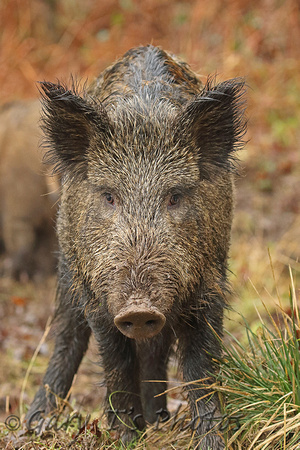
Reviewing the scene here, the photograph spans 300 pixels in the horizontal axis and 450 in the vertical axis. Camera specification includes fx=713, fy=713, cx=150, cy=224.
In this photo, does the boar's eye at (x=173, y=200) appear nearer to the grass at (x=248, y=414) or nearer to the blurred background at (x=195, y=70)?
the grass at (x=248, y=414)

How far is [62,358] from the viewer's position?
5461mm

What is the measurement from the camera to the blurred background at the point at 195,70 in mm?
8289

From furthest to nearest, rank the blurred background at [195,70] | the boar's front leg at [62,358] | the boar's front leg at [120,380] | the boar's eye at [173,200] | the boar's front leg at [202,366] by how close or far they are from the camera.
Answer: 1. the blurred background at [195,70]
2. the boar's front leg at [62,358]
3. the boar's front leg at [120,380]
4. the boar's front leg at [202,366]
5. the boar's eye at [173,200]

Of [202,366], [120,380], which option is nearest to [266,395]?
[202,366]

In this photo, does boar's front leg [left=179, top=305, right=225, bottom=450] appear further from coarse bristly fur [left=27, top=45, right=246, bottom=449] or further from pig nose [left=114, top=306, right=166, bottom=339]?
pig nose [left=114, top=306, right=166, bottom=339]

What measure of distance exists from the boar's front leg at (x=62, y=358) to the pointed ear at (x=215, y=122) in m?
1.73

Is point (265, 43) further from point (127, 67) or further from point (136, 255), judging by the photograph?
point (136, 255)

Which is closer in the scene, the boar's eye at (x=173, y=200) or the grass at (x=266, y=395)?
the grass at (x=266, y=395)

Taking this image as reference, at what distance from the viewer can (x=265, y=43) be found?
43.8 feet

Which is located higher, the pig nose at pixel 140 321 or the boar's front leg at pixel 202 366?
the pig nose at pixel 140 321

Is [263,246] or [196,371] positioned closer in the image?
[196,371]

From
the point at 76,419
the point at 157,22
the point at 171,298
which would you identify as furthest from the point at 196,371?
the point at 157,22

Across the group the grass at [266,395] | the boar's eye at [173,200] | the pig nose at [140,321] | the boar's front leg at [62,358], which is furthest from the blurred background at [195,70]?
the pig nose at [140,321]

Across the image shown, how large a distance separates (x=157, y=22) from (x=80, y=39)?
1.67 m
